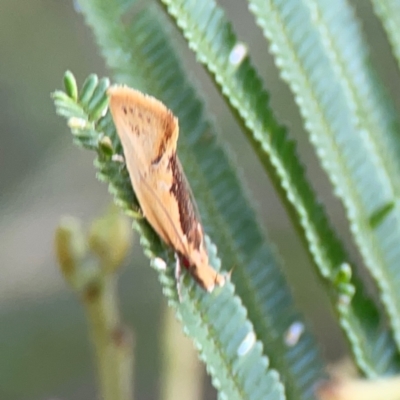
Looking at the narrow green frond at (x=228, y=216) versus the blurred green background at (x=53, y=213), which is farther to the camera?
the blurred green background at (x=53, y=213)

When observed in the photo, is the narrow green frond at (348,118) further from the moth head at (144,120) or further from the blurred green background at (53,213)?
the blurred green background at (53,213)

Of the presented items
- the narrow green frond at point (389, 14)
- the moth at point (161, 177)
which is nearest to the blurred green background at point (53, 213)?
the narrow green frond at point (389, 14)

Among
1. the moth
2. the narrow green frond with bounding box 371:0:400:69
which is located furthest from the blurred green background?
the moth

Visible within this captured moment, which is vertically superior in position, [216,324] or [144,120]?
[144,120]

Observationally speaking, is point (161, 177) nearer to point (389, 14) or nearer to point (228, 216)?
point (228, 216)

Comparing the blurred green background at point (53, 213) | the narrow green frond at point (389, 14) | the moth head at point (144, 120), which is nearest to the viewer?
the moth head at point (144, 120)

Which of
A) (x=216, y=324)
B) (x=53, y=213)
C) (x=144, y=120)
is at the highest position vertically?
(x=144, y=120)

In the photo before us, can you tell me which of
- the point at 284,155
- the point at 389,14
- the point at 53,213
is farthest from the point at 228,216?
the point at 53,213

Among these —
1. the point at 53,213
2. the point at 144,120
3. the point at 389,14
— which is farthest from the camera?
the point at 53,213
